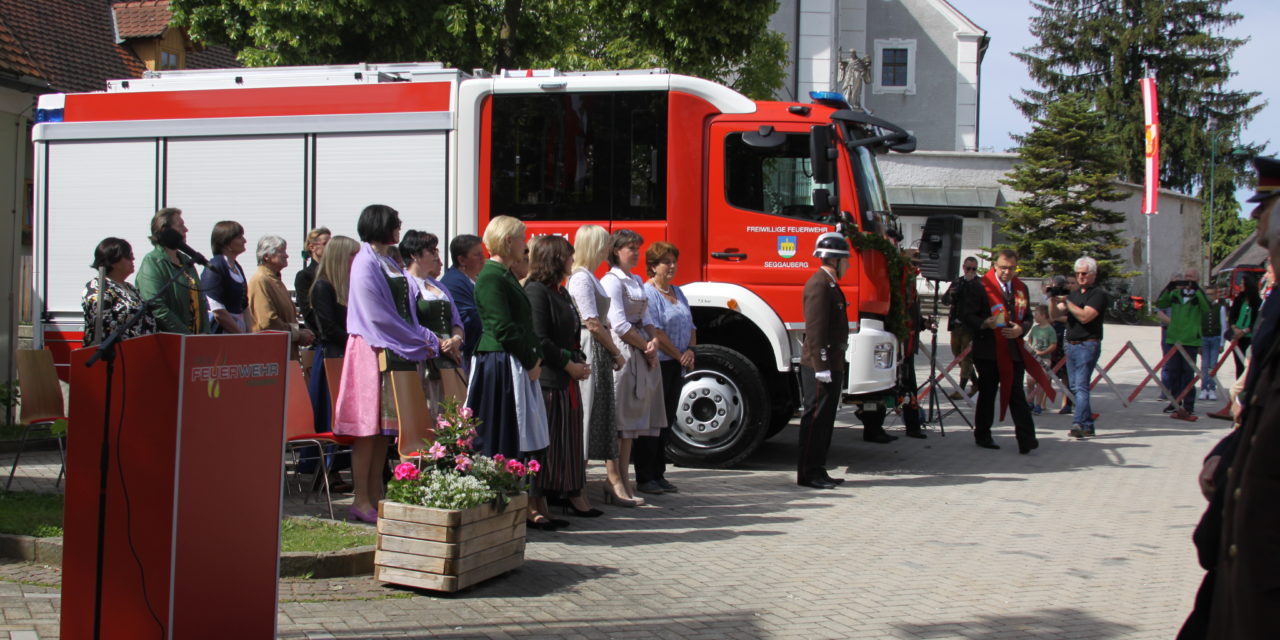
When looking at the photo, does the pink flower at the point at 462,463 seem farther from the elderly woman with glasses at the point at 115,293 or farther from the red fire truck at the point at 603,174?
the red fire truck at the point at 603,174

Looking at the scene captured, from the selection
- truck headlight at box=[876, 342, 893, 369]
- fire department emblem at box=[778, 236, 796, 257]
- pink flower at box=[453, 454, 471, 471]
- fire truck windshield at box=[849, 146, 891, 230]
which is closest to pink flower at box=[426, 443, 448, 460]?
pink flower at box=[453, 454, 471, 471]

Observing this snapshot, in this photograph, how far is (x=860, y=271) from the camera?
32.3 feet

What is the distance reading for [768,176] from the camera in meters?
9.98

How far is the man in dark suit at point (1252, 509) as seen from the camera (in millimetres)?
2775

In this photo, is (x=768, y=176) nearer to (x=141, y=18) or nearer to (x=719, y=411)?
(x=719, y=411)

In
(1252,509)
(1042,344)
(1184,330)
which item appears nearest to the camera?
(1252,509)

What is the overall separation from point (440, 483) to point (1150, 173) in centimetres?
2971

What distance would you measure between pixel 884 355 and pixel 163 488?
23.1 feet

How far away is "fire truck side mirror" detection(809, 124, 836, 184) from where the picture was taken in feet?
31.7

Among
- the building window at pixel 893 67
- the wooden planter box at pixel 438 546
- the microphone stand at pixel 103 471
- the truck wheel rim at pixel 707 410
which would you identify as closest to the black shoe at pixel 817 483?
the truck wheel rim at pixel 707 410

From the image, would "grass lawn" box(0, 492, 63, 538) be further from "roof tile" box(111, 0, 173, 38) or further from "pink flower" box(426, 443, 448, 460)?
"roof tile" box(111, 0, 173, 38)

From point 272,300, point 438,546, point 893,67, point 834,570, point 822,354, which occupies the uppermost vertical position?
point 893,67

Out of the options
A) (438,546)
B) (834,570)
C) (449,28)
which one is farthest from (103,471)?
(449,28)

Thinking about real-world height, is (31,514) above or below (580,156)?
below
